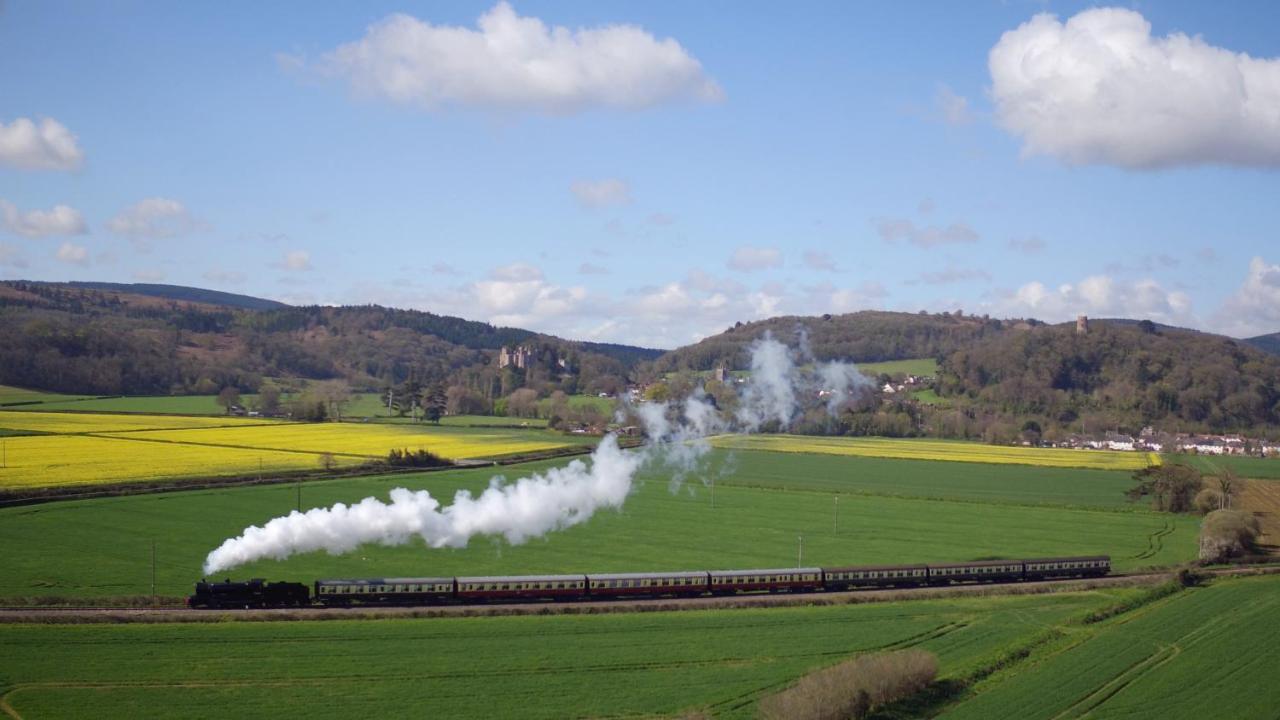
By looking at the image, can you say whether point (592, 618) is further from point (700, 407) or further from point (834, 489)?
point (700, 407)

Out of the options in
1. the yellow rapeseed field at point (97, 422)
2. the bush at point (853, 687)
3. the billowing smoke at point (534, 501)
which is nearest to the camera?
the bush at point (853, 687)

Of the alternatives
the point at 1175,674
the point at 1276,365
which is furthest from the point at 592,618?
the point at 1276,365

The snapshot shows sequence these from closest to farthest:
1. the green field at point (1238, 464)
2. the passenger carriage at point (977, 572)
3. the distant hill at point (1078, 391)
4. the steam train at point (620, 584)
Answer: the steam train at point (620, 584) → the passenger carriage at point (977, 572) → the green field at point (1238, 464) → the distant hill at point (1078, 391)

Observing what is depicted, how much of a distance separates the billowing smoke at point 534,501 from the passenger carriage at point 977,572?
26436mm

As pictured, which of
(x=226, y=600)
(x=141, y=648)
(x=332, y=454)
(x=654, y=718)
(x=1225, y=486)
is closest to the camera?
(x=654, y=718)

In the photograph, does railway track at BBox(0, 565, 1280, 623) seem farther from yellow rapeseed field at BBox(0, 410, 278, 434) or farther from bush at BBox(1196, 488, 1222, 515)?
yellow rapeseed field at BBox(0, 410, 278, 434)

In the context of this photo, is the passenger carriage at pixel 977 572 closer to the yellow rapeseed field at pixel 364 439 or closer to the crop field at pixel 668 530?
the crop field at pixel 668 530

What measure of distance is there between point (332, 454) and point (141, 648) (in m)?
69.5

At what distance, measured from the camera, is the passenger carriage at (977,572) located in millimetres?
61062

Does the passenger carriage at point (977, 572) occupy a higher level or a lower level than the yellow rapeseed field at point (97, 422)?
lower

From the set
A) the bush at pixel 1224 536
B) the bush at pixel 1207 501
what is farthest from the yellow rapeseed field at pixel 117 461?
the bush at pixel 1207 501

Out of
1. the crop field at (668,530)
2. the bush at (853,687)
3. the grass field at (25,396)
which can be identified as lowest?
the bush at (853,687)

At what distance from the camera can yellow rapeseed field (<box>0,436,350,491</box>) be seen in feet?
271

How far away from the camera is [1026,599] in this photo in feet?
189
